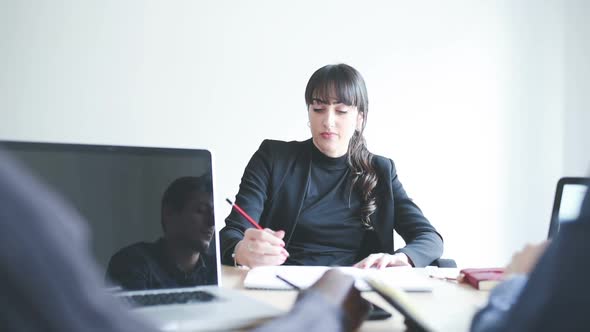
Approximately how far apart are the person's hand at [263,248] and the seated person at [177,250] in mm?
254

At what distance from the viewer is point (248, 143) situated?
266cm

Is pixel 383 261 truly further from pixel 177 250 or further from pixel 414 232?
pixel 177 250

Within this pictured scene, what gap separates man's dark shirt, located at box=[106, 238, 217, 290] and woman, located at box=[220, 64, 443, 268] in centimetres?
78

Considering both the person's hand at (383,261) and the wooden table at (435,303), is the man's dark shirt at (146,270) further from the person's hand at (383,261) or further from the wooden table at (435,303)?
the person's hand at (383,261)

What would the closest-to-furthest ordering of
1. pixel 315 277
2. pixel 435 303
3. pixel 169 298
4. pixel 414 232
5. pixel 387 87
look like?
pixel 169 298
pixel 435 303
pixel 315 277
pixel 414 232
pixel 387 87

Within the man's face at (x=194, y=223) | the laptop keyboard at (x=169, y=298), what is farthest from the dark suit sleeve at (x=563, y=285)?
the man's face at (x=194, y=223)

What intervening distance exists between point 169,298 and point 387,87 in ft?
7.06

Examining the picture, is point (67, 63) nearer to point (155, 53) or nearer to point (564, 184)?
point (155, 53)

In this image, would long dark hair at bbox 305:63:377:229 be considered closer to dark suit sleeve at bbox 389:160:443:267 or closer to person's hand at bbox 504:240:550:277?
dark suit sleeve at bbox 389:160:443:267

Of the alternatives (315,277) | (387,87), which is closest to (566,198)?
(315,277)

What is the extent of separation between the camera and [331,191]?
1.85m

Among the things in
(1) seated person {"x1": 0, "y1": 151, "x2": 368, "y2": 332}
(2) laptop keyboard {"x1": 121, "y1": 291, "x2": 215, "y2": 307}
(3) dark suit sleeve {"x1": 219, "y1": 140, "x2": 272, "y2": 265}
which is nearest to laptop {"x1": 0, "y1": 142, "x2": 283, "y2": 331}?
(2) laptop keyboard {"x1": 121, "y1": 291, "x2": 215, "y2": 307}

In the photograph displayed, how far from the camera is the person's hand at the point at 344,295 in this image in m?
0.64

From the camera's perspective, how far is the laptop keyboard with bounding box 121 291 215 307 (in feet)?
2.60
